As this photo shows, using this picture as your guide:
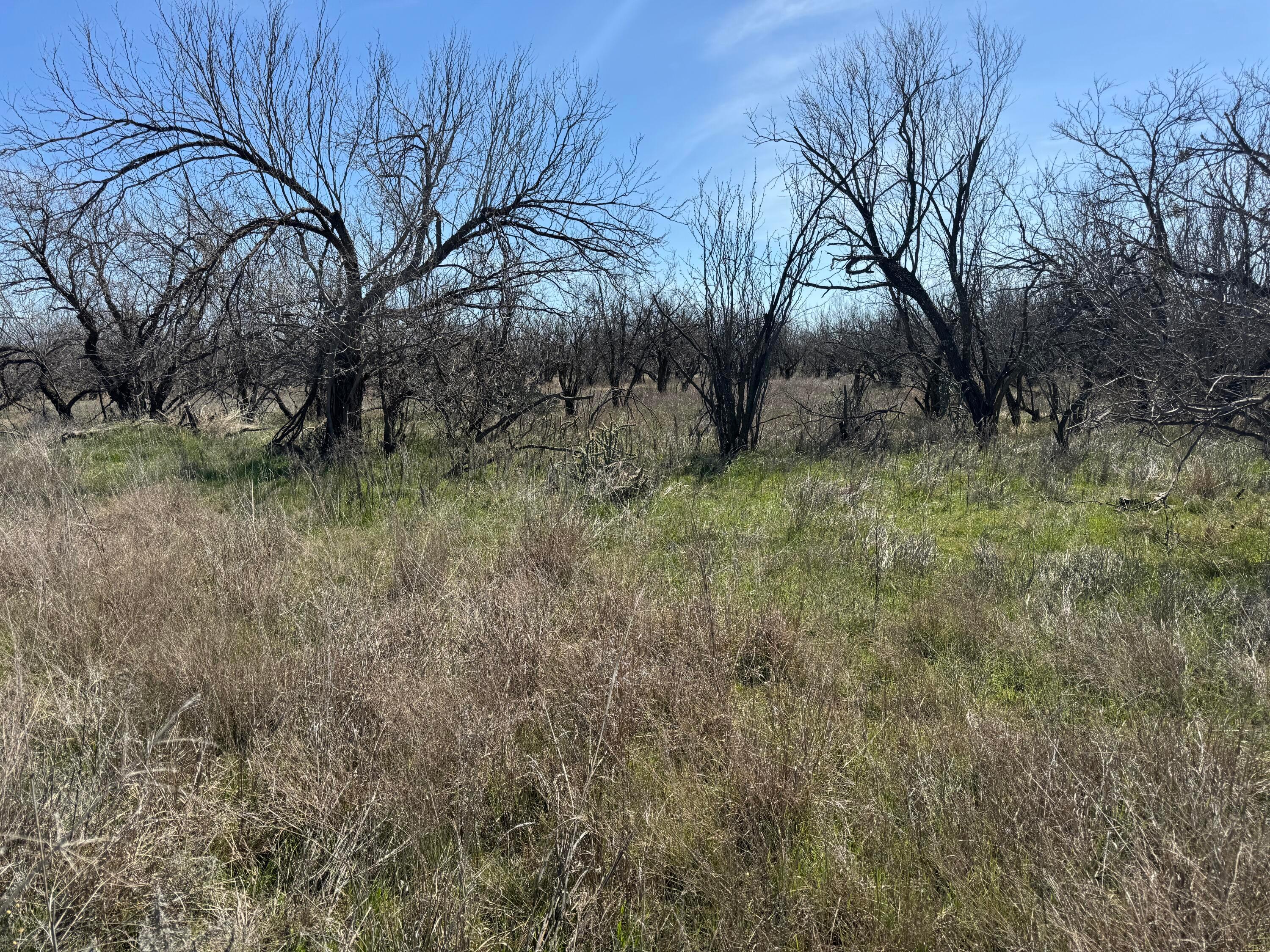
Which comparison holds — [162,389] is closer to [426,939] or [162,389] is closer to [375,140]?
[375,140]

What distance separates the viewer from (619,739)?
2.22m

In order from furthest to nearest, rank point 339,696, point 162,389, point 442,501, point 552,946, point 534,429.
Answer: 1. point 162,389
2. point 534,429
3. point 442,501
4. point 339,696
5. point 552,946

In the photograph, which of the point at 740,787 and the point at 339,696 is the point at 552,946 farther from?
the point at 339,696

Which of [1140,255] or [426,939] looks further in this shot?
[1140,255]

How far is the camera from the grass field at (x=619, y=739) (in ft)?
5.12

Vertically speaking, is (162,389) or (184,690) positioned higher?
(162,389)

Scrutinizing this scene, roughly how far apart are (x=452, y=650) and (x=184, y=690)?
0.91 m

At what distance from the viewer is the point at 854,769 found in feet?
6.93

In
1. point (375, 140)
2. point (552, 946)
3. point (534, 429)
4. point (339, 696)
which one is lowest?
point (552, 946)

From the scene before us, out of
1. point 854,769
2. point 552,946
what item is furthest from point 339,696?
point 854,769

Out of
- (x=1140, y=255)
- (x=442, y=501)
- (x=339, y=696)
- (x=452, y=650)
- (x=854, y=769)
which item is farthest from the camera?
(x=442, y=501)

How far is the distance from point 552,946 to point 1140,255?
18.1 feet

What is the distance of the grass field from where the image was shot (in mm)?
1561

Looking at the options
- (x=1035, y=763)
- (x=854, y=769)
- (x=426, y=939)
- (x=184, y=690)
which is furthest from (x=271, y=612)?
(x=1035, y=763)
